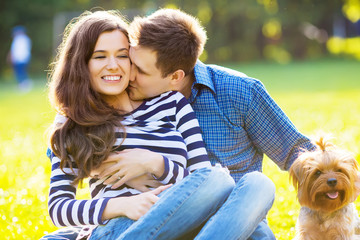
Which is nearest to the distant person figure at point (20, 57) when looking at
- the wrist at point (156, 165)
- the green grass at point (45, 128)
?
the green grass at point (45, 128)

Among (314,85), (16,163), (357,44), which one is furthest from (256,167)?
(357,44)

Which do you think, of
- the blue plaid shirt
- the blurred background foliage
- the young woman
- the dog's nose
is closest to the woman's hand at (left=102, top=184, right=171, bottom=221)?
the young woman

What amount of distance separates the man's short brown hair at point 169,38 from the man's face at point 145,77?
0.11 feet

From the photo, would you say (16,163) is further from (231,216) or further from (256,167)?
(231,216)

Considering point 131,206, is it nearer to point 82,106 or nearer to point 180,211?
point 180,211

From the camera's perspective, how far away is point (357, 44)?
34.8 metres

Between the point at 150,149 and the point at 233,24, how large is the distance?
2625 cm

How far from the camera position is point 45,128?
10.4 meters

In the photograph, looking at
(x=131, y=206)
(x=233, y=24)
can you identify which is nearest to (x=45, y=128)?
(x=131, y=206)

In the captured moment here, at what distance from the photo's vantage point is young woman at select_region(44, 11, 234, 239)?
9.05ft

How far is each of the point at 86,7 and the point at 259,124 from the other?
25966 mm

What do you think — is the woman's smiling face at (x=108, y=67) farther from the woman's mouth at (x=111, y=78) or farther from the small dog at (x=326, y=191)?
the small dog at (x=326, y=191)

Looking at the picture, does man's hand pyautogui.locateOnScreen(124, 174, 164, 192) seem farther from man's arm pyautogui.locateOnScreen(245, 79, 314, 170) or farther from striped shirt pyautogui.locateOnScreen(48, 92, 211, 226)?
man's arm pyautogui.locateOnScreen(245, 79, 314, 170)

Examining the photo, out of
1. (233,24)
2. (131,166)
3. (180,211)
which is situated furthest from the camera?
(233,24)
